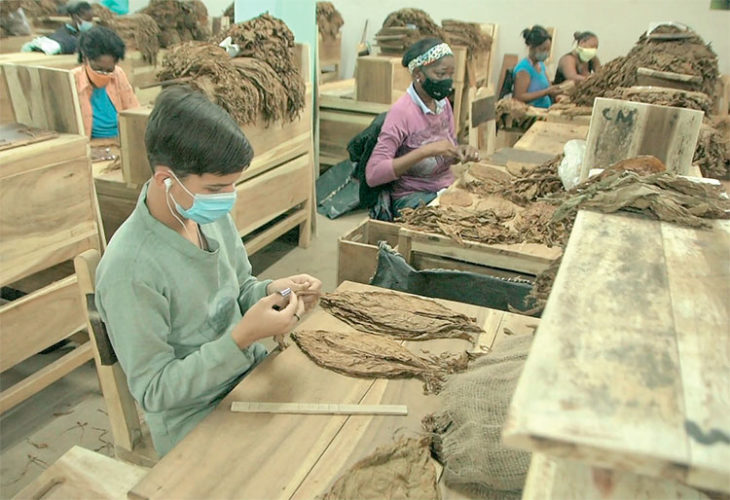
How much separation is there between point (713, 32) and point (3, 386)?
26.4 ft

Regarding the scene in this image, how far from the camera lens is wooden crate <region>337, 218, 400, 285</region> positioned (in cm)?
274

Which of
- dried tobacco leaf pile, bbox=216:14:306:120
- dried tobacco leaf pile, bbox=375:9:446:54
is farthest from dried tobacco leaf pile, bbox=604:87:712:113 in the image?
dried tobacco leaf pile, bbox=375:9:446:54

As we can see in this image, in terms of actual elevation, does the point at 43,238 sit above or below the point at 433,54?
below

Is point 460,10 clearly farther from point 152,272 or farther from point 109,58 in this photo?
point 152,272

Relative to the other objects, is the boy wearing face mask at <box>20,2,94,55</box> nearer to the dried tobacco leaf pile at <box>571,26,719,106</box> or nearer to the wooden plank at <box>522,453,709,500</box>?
the dried tobacco leaf pile at <box>571,26,719,106</box>

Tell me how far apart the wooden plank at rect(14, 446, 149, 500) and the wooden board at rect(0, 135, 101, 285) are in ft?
3.40

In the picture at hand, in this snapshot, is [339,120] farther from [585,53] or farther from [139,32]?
[585,53]

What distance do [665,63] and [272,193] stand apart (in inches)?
109

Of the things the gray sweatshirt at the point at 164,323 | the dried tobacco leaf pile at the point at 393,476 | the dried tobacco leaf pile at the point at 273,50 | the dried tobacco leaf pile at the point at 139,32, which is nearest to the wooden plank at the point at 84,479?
the gray sweatshirt at the point at 164,323

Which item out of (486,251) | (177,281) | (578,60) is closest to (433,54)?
(486,251)

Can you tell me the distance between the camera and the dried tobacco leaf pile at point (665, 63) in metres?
3.99

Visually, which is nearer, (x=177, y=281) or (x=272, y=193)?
(x=177, y=281)

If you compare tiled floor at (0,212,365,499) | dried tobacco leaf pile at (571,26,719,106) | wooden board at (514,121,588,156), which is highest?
dried tobacco leaf pile at (571,26,719,106)

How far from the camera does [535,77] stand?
5.99 metres
